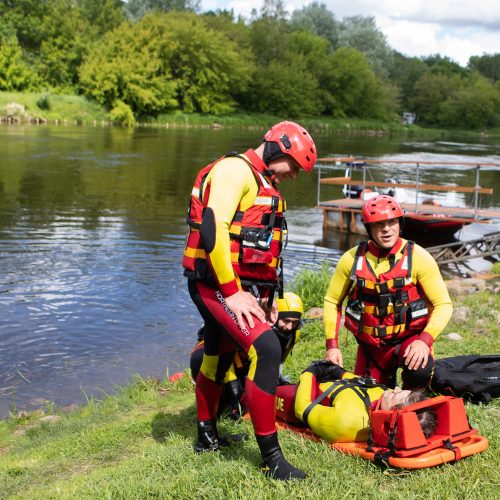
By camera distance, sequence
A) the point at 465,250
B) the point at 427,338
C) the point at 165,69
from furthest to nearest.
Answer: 1. the point at 165,69
2. the point at 465,250
3. the point at 427,338

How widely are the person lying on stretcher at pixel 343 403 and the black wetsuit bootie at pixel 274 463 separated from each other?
0.55 metres

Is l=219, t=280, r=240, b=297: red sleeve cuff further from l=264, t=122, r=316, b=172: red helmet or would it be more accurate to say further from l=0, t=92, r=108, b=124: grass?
l=0, t=92, r=108, b=124: grass

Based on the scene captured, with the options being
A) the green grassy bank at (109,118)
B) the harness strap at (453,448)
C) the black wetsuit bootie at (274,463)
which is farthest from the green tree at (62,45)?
the harness strap at (453,448)

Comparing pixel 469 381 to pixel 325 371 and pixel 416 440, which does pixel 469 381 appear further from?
pixel 416 440

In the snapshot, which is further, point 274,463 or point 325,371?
point 325,371

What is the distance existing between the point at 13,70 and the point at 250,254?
66.7 metres

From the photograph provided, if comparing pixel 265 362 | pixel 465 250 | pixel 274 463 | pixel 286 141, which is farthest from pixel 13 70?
pixel 274 463

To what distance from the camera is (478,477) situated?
12.1 feet

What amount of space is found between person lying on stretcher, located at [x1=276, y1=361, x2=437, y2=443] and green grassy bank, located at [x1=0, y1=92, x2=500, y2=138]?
55679mm

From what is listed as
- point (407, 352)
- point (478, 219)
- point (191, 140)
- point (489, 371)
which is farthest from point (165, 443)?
point (191, 140)

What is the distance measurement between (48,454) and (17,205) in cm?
1753

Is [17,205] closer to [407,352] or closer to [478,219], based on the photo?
[478,219]

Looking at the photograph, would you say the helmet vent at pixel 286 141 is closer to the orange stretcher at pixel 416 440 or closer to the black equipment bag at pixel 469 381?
the orange stretcher at pixel 416 440

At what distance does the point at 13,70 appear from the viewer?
6372 centimetres
